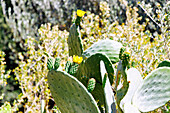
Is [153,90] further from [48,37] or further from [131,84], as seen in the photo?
[48,37]

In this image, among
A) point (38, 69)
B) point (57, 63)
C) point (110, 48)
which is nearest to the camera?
point (57, 63)

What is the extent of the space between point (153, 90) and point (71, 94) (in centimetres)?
48

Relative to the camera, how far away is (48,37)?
3123mm

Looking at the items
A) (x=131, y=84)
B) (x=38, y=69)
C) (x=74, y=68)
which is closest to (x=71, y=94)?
(x=74, y=68)

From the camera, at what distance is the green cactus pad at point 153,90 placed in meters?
1.27

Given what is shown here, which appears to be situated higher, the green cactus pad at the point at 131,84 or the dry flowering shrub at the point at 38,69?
the dry flowering shrub at the point at 38,69

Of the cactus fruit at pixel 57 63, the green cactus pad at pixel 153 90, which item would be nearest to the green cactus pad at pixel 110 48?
the green cactus pad at pixel 153 90

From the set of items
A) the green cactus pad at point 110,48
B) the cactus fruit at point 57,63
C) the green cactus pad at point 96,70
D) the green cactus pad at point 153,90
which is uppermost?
the green cactus pad at point 110,48

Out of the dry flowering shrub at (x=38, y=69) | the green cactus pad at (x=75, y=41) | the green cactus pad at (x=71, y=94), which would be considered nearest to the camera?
the green cactus pad at (x=71, y=94)

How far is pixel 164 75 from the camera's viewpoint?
128cm

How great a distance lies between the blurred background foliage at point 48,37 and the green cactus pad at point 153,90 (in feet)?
2.48

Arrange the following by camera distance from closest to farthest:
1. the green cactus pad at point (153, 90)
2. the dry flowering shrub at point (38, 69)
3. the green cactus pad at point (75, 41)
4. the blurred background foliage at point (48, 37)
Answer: the green cactus pad at point (153, 90), the green cactus pad at point (75, 41), the blurred background foliage at point (48, 37), the dry flowering shrub at point (38, 69)

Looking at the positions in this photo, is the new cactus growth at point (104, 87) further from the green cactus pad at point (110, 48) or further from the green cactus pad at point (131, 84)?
the green cactus pad at point (110, 48)

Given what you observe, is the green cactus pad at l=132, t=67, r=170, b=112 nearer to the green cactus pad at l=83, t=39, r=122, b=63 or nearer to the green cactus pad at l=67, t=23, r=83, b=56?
the green cactus pad at l=83, t=39, r=122, b=63
